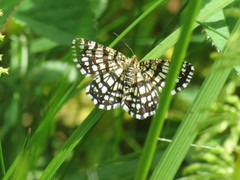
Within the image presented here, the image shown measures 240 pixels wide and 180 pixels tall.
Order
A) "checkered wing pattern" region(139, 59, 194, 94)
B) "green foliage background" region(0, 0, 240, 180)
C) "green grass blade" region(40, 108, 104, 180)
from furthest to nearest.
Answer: "checkered wing pattern" region(139, 59, 194, 94), "green foliage background" region(0, 0, 240, 180), "green grass blade" region(40, 108, 104, 180)

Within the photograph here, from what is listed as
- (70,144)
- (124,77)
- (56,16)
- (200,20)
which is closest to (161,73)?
(124,77)

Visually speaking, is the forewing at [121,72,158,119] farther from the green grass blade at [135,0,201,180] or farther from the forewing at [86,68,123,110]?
the green grass blade at [135,0,201,180]

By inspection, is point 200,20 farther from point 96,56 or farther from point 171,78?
point 171,78

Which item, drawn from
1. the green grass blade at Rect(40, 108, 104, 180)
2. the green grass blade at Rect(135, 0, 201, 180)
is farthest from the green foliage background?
the green grass blade at Rect(135, 0, 201, 180)

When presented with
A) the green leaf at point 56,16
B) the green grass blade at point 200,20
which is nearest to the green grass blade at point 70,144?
the green grass blade at point 200,20

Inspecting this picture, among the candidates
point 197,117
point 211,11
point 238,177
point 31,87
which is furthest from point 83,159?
point 238,177

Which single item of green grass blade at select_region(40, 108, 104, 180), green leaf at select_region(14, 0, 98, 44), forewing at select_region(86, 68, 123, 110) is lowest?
green grass blade at select_region(40, 108, 104, 180)
